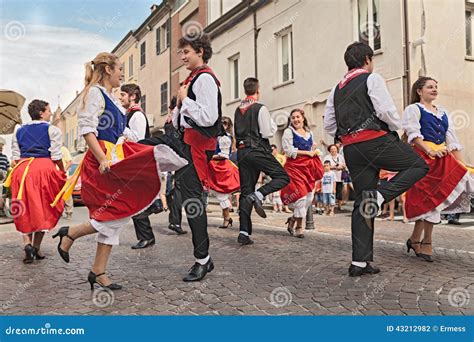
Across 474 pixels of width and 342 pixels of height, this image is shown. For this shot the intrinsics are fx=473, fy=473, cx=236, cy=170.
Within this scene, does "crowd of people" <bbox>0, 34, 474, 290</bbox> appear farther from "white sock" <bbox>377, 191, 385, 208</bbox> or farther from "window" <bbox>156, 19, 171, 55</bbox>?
"window" <bbox>156, 19, 171, 55</bbox>

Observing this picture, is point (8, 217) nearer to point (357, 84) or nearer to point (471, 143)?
point (357, 84)

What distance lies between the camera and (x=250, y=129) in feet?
20.3

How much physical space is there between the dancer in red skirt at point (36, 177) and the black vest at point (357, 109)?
130 inches

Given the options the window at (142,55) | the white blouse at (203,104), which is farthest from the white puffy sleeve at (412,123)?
the window at (142,55)

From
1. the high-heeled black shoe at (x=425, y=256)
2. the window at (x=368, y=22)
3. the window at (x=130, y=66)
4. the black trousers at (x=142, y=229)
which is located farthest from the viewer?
the window at (x=130, y=66)

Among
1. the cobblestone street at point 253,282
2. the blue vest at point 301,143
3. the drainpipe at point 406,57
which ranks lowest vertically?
the cobblestone street at point 253,282

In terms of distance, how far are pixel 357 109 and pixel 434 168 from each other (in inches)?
50.1

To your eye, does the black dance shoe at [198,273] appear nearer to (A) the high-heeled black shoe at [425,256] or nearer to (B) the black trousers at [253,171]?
(B) the black trousers at [253,171]

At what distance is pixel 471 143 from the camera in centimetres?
1204

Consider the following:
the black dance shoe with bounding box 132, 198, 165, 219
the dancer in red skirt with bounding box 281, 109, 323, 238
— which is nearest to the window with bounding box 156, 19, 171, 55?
the dancer in red skirt with bounding box 281, 109, 323, 238

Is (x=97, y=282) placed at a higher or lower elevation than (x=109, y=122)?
lower

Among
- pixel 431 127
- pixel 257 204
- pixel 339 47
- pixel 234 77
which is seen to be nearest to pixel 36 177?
pixel 257 204

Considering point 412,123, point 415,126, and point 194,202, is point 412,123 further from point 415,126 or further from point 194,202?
point 194,202

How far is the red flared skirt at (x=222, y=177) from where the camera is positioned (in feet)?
25.8
